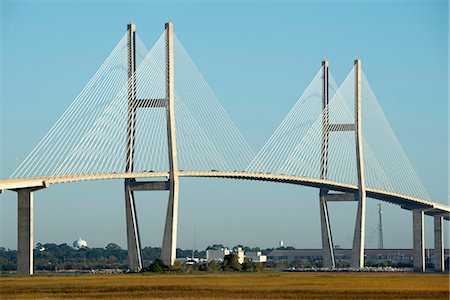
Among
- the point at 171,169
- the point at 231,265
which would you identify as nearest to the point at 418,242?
the point at 231,265

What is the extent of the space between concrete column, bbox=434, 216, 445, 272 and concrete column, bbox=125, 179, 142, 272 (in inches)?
1731

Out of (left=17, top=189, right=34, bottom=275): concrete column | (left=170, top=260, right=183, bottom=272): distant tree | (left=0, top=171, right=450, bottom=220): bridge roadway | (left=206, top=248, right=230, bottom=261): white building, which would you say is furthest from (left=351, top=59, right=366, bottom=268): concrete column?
(left=206, top=248, right=230, bottom=261): white building

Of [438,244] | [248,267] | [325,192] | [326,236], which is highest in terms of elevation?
[325,192]

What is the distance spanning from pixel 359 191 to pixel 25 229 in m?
31.5

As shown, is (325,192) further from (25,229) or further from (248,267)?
(25,229)

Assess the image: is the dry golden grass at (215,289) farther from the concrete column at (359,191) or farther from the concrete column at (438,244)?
the concrete column at (438,244)

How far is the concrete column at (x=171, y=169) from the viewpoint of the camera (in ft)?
278

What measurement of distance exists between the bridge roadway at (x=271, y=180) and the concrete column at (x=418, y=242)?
1.12 metres

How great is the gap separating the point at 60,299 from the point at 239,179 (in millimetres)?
41654

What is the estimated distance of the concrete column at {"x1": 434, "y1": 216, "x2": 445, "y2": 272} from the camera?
12650cm

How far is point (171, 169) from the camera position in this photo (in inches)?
3393

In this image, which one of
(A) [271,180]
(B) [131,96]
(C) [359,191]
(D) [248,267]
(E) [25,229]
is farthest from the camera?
(C) [359,191]

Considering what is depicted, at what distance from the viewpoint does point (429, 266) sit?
143500mm

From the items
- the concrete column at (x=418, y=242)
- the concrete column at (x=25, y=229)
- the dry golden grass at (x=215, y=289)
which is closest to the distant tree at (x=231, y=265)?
the concrete column at (x=25, y=229)
